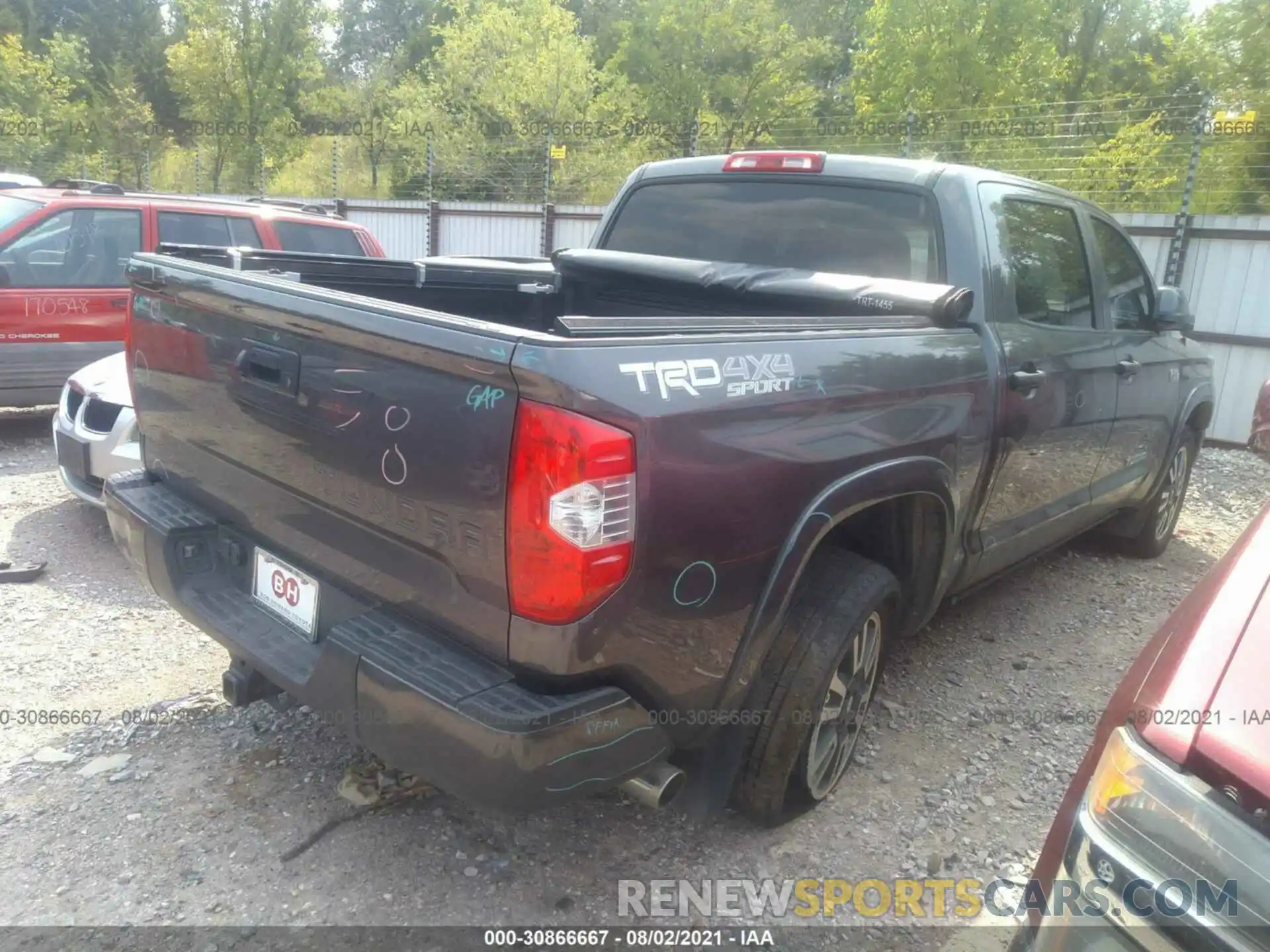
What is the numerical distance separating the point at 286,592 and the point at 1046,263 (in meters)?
3.01

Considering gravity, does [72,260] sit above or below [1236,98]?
below

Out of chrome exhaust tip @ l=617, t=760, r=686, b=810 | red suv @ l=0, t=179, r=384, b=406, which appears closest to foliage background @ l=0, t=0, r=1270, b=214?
red suv @ l=0, t=179, r=384, b=406

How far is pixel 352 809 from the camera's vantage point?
275 cm

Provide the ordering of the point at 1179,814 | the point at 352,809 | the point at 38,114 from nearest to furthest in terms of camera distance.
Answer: the point at 1179,814 → the point at 352,809 → the point at 38,114

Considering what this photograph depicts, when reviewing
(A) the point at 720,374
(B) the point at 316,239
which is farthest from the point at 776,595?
(B) the point at 316,239

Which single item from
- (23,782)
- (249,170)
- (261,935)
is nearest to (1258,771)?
(261,935)

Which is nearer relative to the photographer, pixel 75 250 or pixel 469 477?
pixel 469 477

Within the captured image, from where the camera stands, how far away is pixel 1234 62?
1348cm

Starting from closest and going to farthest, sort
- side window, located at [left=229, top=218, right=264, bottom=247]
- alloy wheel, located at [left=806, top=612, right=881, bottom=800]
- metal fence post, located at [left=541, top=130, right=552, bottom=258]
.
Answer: alloy wheel, located at [left=806, top=612, right=881, bottom=800] < side window, located at [left=229, top=218, right=264, bottom=247] < metal fence post, located at [left=541, top=130, right=552, bottom=258]

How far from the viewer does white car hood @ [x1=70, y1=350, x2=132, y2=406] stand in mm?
4734

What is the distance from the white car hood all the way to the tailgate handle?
2593mm

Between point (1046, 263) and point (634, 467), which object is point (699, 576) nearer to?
point (634, 467)

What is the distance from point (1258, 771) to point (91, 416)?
5.05 meters

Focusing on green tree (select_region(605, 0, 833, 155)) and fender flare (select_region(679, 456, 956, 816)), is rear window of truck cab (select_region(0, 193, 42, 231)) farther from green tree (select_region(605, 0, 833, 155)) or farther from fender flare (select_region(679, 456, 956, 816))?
green tree (select_region(605, 0, 833, 155))
